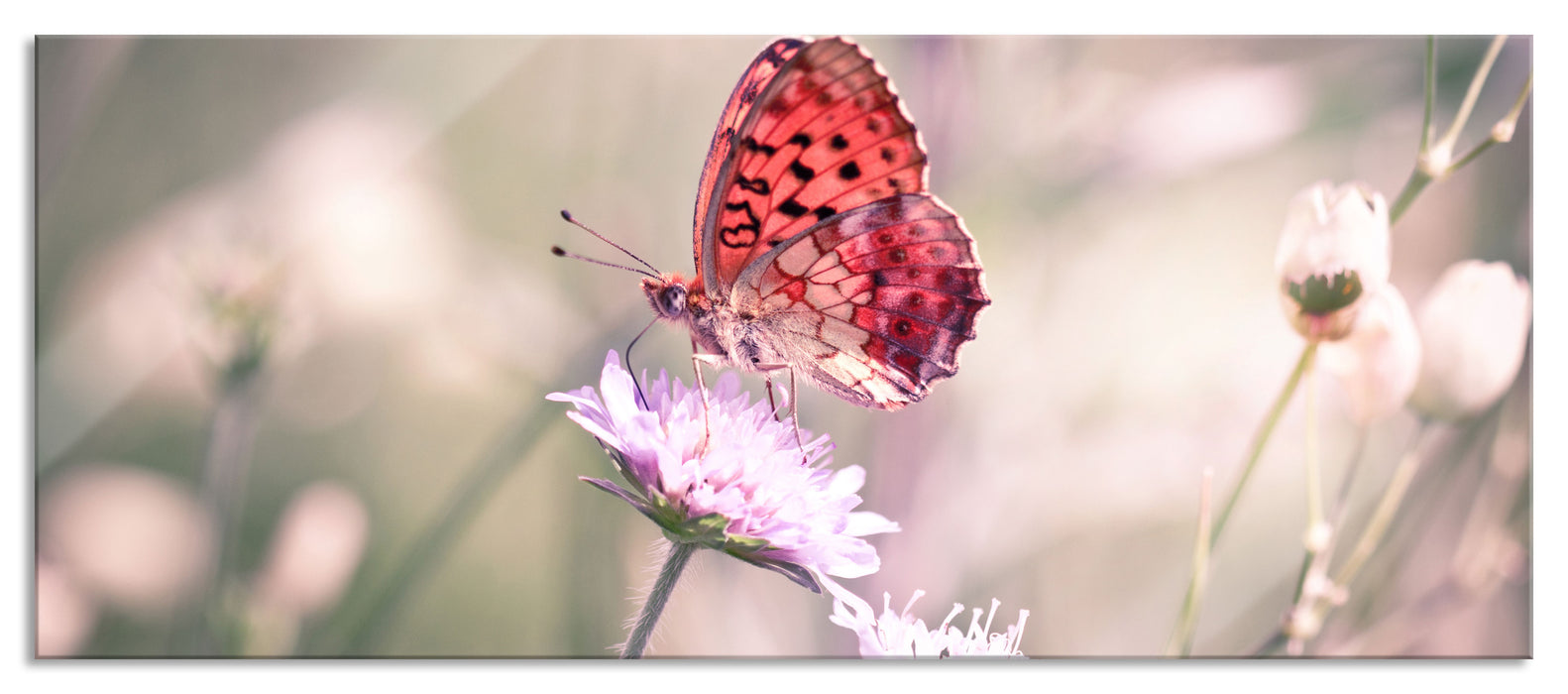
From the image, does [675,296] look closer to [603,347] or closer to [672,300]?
[672,300]

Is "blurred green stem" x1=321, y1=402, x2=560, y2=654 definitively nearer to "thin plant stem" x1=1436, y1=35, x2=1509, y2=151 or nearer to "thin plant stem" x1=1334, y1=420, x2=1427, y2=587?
"thin plant stem" x1=1334, y1=420, x2=1427, y2=587

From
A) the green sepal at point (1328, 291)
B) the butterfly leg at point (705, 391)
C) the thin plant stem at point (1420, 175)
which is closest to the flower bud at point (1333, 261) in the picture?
the green sepal at point (1328, 291)

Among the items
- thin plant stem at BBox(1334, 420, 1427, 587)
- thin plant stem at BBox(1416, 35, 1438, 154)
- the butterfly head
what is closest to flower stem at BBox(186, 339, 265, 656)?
the butterfly head

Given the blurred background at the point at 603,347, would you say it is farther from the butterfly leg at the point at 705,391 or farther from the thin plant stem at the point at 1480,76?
the butterfly leg at the point at 705,391

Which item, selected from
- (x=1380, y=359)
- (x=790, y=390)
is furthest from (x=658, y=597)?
(x=1380, y=359)

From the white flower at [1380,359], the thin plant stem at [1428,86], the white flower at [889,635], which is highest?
the thin plant stem at [1428,86]
